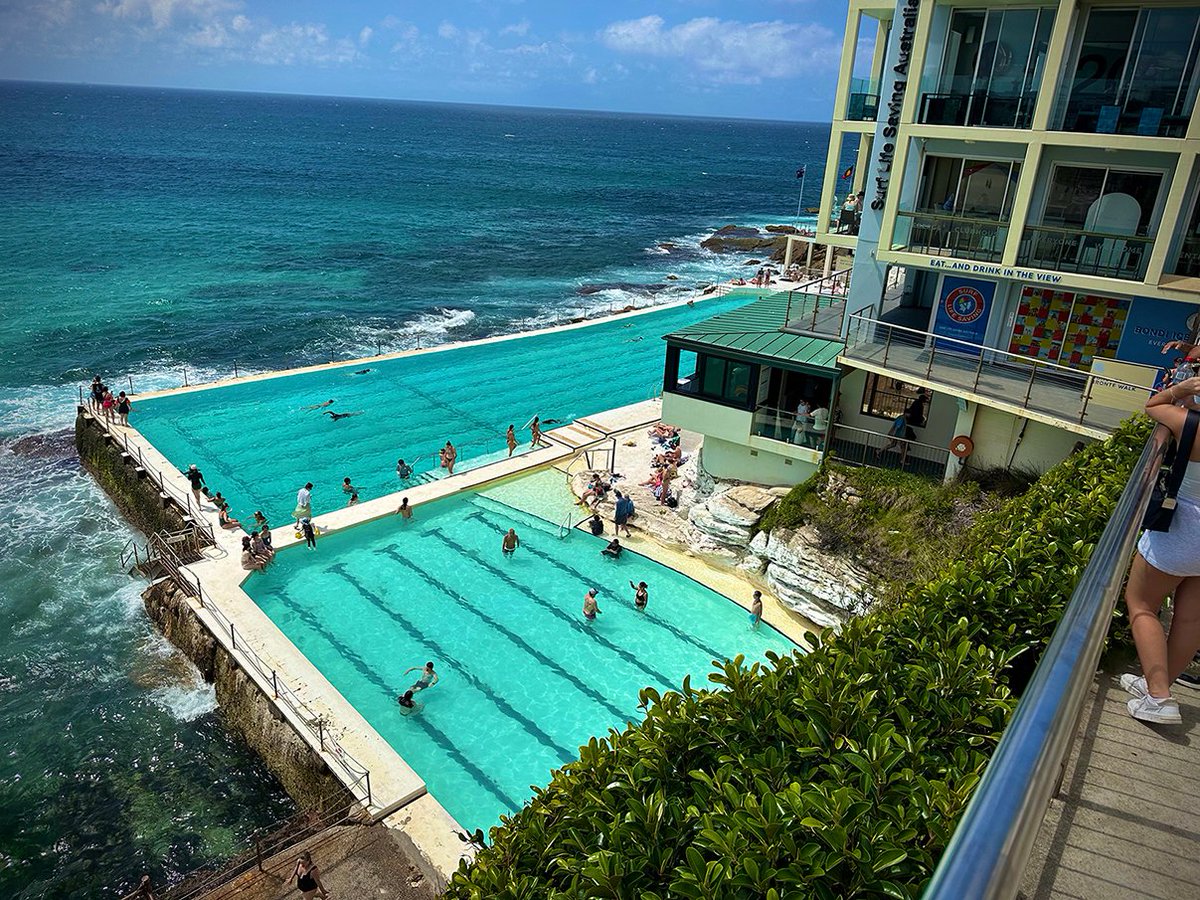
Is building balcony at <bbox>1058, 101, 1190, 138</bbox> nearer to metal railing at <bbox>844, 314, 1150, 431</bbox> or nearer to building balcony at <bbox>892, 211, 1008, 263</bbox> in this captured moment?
building balcony at <bbox>892, 211, 1008, 263</bbox>

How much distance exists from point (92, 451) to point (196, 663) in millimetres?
14955

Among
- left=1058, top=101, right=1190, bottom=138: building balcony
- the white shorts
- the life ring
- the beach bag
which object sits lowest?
the life ring

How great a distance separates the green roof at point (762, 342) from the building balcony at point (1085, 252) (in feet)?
15.5

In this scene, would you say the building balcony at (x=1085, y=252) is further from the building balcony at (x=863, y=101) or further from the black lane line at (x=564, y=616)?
the black lane line at (x=564, y=616)

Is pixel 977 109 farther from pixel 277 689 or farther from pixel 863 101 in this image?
pixel 277 689

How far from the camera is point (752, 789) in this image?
5535mm

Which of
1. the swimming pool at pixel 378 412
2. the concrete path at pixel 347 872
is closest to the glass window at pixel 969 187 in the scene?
the swimming pool at pixel 378 412

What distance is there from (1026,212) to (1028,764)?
18334 millimetres

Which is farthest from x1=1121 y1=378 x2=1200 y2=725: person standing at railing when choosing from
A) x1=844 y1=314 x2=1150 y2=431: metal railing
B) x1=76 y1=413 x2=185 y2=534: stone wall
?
x1=76 y1=413 x2=185 y2=534: stone wall

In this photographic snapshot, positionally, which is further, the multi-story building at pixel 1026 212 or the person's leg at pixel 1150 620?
the multi-story building at pixel 1026 212

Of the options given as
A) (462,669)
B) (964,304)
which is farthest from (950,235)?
(462,669)

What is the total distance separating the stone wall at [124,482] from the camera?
82.3 feet

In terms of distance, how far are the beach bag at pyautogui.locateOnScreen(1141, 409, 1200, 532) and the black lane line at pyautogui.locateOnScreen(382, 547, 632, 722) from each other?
1268cm

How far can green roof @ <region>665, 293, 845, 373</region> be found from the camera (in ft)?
65.6
